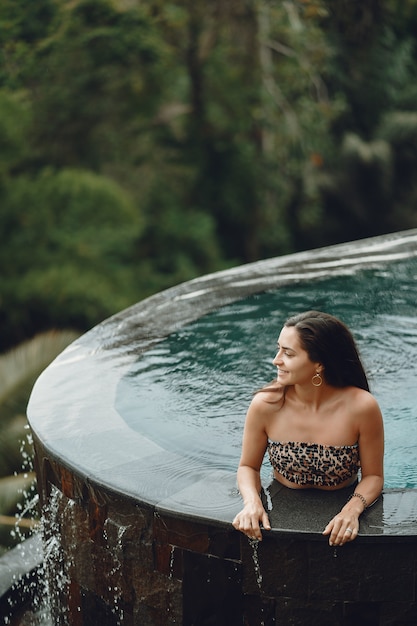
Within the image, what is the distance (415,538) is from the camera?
2980 mm

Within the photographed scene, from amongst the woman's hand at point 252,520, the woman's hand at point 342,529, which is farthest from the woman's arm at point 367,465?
the woman's hand at point 252,520

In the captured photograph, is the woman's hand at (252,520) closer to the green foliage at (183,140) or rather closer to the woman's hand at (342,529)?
the woman's hand at (342,529)

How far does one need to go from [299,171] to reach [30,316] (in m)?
6.37

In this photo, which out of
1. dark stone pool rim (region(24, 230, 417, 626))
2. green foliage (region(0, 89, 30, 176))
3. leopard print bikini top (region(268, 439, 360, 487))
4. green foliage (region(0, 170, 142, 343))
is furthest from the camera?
green foliage (region(0, 170, 142, 343))

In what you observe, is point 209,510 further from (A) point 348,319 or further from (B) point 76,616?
(A) point 348,319

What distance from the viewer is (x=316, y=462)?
322 centimetres

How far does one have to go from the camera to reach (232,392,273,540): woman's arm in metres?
3.07

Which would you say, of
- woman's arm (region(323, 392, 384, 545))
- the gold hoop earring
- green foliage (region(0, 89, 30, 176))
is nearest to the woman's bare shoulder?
the gold hoop earring

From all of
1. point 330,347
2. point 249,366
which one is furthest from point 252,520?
point 249,366

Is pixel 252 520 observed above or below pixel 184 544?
above

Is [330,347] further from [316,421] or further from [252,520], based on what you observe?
[252,520]

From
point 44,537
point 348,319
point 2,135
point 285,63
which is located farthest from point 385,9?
point 44,537

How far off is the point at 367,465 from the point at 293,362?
1.56 ft

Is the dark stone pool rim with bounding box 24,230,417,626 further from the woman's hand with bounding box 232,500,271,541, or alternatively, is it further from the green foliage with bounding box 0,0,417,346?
the green foliage with bounding box 0,0,417,346
